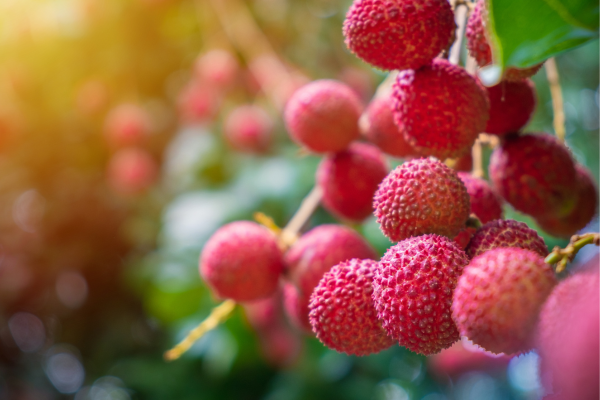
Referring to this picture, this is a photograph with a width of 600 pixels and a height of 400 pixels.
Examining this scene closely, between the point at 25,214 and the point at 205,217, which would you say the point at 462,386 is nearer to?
the point at 205,217

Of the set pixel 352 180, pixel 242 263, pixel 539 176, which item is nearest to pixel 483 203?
pixel 539 176

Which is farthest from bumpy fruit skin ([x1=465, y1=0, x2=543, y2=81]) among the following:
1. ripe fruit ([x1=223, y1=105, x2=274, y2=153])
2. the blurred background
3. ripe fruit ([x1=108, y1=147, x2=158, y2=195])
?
ripe fruit ([x1=108, y1=147, x2=158, y2=195])

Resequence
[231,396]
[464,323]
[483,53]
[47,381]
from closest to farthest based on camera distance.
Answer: [464,323], [483,53], [231,396], [47,381]

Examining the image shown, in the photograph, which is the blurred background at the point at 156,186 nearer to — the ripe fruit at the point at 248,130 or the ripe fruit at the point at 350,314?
the ripe fruit at the point at 248,130

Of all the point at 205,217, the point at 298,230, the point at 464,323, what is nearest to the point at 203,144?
the point at 205,217

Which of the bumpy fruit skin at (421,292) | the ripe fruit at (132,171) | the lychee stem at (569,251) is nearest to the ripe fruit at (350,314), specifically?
the bumpy fruit skin at (421,292)
